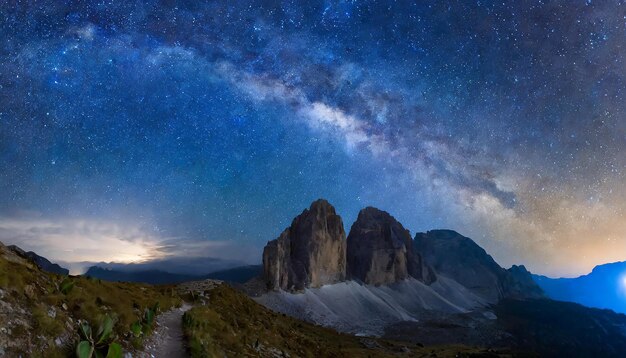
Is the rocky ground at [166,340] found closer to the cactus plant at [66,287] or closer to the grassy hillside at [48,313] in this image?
the grassy hillside at [48,313]

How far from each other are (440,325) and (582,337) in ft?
185

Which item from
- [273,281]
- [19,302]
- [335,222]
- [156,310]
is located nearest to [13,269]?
[19,302]

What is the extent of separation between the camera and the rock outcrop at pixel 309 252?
467 ft

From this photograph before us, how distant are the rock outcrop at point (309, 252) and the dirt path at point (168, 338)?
4568 inches

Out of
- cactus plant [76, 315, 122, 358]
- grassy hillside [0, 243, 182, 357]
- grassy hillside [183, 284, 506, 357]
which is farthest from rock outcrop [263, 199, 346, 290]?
cactus plant [76, 315, 122, 358]

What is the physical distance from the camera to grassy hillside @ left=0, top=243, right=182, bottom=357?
12094 millimetres

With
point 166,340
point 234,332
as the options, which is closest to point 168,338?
point 166,340

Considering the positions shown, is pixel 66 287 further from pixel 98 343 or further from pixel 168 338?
pixel 168 338

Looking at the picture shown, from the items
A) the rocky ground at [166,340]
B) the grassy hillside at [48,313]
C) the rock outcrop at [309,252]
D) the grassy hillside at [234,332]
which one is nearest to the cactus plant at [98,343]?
the grassy hillside at [48,313]

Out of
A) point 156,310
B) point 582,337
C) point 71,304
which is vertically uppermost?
point 71,304

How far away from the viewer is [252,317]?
116ft

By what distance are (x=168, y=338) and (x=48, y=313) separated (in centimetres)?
776

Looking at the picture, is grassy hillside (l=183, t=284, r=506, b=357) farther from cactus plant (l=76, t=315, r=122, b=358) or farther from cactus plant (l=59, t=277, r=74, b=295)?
cactus plant (l=59, t=277, r=74, b=295)

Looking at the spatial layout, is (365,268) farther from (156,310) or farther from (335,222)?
(156,310)
